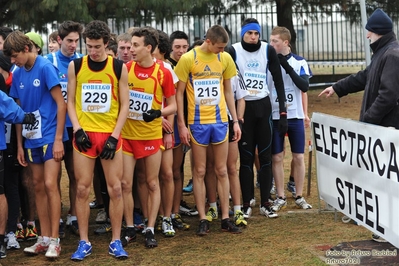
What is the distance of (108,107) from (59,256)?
1493 millimetres

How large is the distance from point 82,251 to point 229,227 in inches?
66.2

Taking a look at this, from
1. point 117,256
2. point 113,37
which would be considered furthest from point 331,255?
point 113,37

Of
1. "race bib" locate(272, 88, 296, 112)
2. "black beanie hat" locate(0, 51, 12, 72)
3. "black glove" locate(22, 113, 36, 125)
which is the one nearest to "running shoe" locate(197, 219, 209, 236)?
"race bib" locate(272, 88, 296, 112)

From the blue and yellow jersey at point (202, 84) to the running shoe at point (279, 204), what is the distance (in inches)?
60.2

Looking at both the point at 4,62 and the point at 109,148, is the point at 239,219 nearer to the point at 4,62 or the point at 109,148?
the point at 109,148

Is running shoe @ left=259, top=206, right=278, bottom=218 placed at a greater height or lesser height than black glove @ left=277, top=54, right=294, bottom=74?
lesser

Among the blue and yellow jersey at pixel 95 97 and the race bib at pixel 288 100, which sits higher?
the blue and yellow jersey at pixel 95 97

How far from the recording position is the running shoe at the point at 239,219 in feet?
25.9

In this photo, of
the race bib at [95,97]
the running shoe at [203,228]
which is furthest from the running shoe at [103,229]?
the race bib at [95,97]

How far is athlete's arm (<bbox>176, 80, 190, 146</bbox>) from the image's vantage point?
7605 millimetres

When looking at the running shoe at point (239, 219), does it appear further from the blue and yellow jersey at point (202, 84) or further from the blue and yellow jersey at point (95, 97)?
the blue and yellow jersey at point (95, 97)

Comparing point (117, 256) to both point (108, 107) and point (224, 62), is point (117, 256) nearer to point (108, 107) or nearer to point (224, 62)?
point (108, 107)

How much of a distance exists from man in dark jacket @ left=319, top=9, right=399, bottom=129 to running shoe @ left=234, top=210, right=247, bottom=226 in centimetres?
177

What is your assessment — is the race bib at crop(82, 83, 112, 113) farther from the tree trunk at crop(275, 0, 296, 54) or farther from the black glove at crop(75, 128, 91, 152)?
the tree trunk at crop(275, 0, 296, 54)
